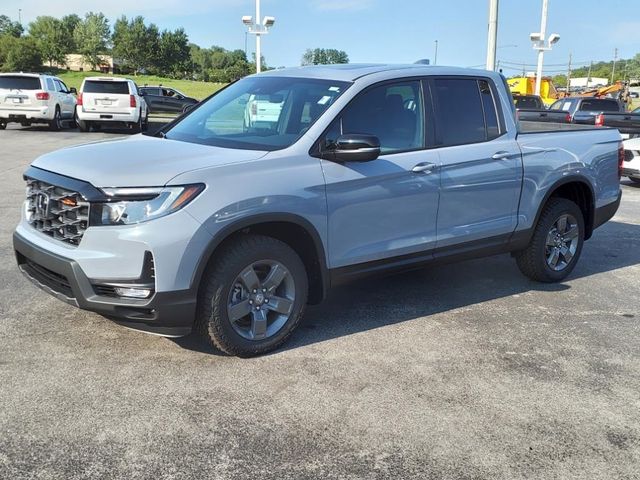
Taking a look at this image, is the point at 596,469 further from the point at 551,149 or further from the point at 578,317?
the point at 551,149

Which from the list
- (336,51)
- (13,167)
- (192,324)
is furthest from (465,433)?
(336,51)

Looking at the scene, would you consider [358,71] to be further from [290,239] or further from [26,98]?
[26,98]

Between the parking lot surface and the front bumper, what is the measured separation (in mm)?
319

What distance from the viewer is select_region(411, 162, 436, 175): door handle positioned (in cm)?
475

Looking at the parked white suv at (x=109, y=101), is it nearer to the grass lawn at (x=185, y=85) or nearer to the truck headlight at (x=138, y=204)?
the truck headlight at (x=138, y=204)

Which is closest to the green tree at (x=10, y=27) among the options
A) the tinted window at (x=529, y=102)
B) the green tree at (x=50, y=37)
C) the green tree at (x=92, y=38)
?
the green tree at (x=50, y=37)

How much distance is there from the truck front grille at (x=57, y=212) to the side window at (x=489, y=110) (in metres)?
3.22

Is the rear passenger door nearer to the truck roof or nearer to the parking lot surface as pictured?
the truck roof

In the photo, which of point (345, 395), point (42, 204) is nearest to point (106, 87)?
point (42, 204)

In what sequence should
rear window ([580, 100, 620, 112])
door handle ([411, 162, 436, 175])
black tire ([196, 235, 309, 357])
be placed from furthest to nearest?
rear window ([580, 100, 620, 112])
door handle ([411, 162, 436, 175])
black tire ([196, 235, 309, 357])

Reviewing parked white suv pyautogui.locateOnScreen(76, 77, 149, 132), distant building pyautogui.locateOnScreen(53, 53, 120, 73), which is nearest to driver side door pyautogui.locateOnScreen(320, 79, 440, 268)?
parked white suv pyautogui.locateOnScreen(76, 77, 149, 132)

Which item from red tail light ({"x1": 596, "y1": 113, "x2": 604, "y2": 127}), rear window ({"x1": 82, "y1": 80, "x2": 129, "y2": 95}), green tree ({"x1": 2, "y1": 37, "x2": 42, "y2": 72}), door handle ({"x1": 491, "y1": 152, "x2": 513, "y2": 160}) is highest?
green tree ({"x1": 2, "y1": 37, "x2": 42, "y2": 72})

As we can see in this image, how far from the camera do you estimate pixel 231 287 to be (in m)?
4.03

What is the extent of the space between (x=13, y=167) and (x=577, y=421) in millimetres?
11869
